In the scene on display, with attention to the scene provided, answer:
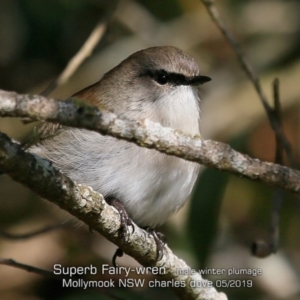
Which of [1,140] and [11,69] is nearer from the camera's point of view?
[1,140]

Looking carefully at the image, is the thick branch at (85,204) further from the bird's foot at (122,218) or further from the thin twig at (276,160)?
the thin twig at (276,160)

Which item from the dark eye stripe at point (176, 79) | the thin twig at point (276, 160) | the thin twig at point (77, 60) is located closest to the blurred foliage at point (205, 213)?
the thin twig at point (276, 160)

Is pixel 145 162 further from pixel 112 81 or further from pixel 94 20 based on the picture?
pixel 94 20

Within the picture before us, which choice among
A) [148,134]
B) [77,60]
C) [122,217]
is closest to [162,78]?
[77,60]

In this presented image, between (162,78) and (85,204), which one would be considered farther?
(162,78)

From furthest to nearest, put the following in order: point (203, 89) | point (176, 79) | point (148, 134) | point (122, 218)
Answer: point (203, 89), point (176, 79), point (122, 218), point (148, 134)

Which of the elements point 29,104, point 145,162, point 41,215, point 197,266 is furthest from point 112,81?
point 29,104

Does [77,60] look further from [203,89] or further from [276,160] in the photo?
[276,160]
